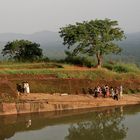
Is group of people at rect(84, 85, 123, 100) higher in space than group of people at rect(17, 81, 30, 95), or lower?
lower

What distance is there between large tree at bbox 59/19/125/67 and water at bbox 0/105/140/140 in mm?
7499

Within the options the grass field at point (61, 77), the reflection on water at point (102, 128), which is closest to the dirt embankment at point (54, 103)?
the grass field at point (61, 77)

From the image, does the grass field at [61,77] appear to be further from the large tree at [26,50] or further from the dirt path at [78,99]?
the large tree at [26,50]

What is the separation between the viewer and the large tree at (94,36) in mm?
33969

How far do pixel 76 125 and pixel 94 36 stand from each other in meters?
11.5

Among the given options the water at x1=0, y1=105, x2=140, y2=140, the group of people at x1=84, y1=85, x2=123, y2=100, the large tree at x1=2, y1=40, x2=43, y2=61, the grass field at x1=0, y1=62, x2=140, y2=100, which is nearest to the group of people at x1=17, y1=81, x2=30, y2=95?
the grass field at x1=0, y1=62, x2=140, y2=100

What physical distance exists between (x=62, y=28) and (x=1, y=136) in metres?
14.8

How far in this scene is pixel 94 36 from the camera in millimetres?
34156

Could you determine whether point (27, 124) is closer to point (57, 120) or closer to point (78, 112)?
point (57, 120)

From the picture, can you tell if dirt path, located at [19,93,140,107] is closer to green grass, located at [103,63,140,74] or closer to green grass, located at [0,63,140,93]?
green grass, located at [0,63,140,93]

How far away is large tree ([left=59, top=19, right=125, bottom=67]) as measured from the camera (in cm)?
3397

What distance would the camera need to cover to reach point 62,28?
114 ft

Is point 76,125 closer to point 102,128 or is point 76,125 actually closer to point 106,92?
point 102,128

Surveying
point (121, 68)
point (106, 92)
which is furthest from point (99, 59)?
point (106, 92)
